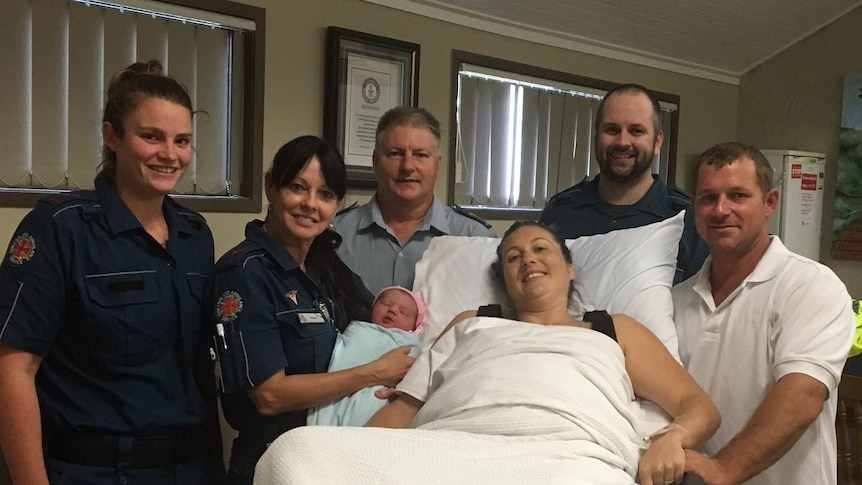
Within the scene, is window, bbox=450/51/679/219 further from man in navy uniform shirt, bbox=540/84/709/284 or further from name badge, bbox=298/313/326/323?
name badge, bbox=298/313/326/323

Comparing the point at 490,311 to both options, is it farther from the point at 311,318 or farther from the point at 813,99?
the point at 813,99

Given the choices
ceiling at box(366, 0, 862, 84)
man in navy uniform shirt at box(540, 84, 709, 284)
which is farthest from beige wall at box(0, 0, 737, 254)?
man in navy uniform shirt at box(540, 84, 709, 284)

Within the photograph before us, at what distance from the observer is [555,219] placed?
8.04ft

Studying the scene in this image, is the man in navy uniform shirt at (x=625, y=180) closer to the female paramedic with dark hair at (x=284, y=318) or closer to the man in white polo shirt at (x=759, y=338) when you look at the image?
the man in white polo shirt at (x=759, y=338)

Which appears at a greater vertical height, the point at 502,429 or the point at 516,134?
the point at 516,134

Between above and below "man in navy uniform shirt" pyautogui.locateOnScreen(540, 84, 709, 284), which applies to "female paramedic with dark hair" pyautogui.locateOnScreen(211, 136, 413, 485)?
below

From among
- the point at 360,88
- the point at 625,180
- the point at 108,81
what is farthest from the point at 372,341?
the point at 360,88

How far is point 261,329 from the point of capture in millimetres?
1604

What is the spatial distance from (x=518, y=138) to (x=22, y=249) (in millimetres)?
3015

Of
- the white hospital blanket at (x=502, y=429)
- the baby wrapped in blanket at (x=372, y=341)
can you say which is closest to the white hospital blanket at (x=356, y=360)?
the baby wrapped in blanket at (x=372, y=341)

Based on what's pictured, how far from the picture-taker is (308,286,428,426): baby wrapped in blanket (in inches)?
65.7

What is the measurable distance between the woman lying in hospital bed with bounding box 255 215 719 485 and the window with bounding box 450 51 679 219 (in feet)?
6.71

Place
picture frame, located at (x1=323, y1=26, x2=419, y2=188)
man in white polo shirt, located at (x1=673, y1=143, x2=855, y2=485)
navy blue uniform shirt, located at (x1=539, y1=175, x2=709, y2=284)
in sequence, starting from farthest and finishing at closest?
picture frame, located at (x1=323, y1=26, x2=419, y2=188) < navy blue uniform shirt, located at (x1=539, y1=175, x2=709, y2=284) < man in white polo shirt, located at (x1=673, y1=143, x2=855, y2=485)

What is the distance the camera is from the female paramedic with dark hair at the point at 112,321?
1466mm
